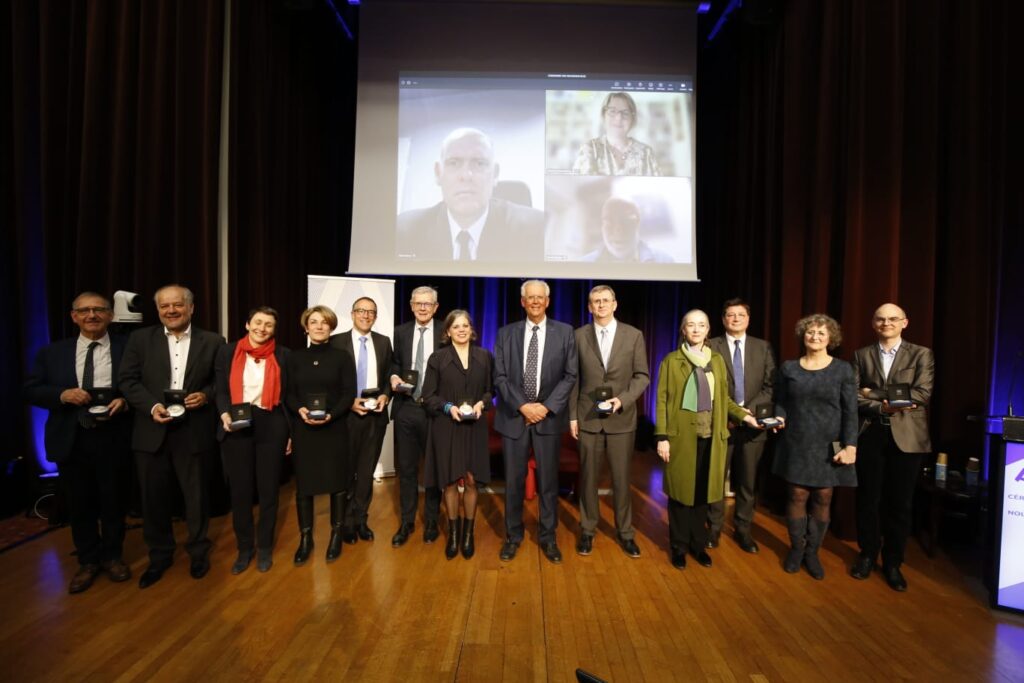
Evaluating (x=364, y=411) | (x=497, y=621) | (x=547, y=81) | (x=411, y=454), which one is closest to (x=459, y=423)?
(x=411, y=454)

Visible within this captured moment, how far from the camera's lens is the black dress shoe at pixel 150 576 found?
9.03ft

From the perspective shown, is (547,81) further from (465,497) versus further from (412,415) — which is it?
(465,497)

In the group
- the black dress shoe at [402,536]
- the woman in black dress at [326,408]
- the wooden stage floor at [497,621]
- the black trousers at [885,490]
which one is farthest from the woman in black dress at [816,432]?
the woman in black dress at [326,408]

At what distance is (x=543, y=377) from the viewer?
121 inches

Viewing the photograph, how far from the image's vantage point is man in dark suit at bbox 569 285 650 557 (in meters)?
3.11

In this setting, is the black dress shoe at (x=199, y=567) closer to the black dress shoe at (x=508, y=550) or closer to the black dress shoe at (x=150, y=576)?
the black dress shoe at (x=150, y=576)

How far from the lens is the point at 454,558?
3.14m

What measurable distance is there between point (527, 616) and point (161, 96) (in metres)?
4.33

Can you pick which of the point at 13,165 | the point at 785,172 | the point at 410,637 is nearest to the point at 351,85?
the point at 13,165

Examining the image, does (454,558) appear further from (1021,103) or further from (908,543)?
(1021,103)

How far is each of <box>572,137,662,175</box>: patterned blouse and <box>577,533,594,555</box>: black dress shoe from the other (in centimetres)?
339

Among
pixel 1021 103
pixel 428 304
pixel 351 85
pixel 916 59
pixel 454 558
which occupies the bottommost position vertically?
pixel 454 558

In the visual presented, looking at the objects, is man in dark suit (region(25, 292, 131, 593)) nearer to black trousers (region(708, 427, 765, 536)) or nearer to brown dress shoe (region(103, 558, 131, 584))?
brown dress shoe (region(103, 558, 131, 584))

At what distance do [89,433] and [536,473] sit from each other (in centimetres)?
252
